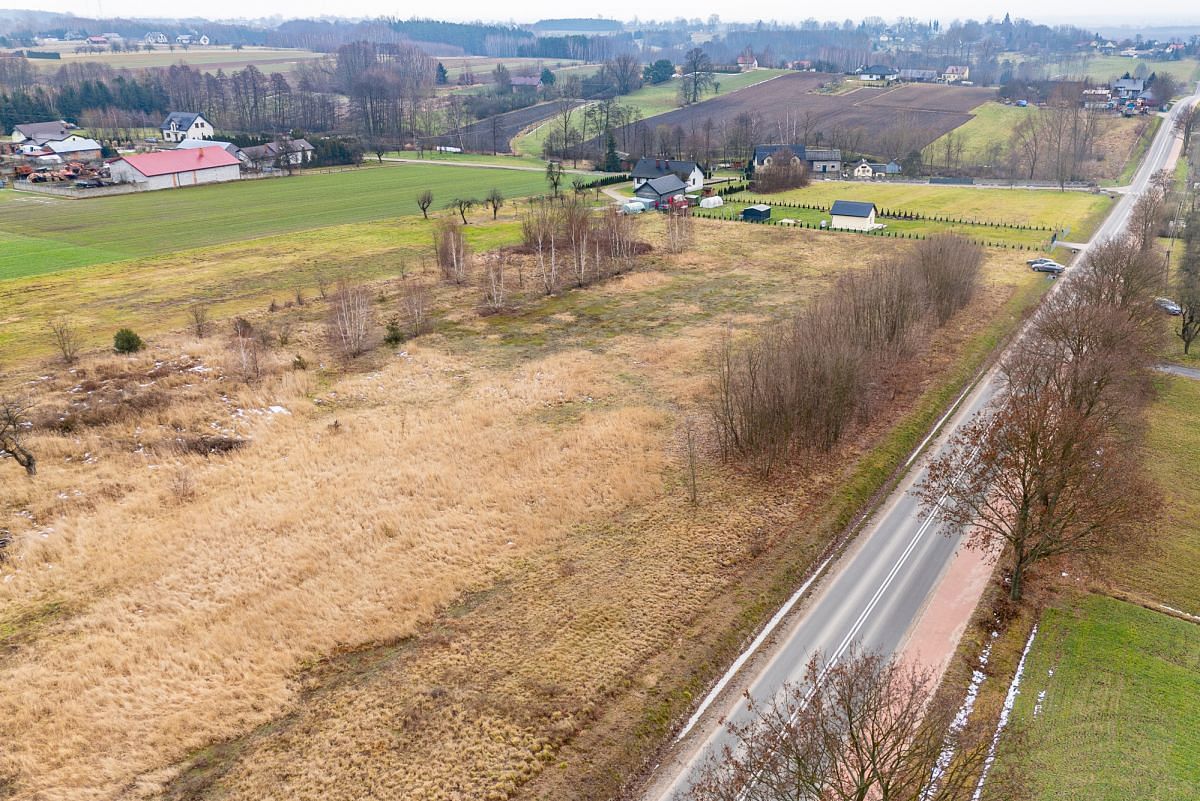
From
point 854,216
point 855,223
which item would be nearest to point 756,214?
point 854,216

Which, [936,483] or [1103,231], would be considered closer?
[936,483]

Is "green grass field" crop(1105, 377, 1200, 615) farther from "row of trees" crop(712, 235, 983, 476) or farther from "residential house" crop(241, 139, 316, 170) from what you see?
"residential house" crop(241, 139, 316, 170)

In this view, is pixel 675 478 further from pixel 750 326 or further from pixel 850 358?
pixel 750 326

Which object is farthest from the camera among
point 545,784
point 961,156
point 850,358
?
point 961,156

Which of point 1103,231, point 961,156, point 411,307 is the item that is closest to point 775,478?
point 411,307

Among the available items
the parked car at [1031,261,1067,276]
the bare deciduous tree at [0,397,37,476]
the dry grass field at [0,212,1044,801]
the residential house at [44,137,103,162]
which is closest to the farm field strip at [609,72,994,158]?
the parked car at [1031,261,1067,276]

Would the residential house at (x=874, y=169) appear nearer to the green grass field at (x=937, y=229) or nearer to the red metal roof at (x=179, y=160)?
the green grass field at (x=937, y=229)
